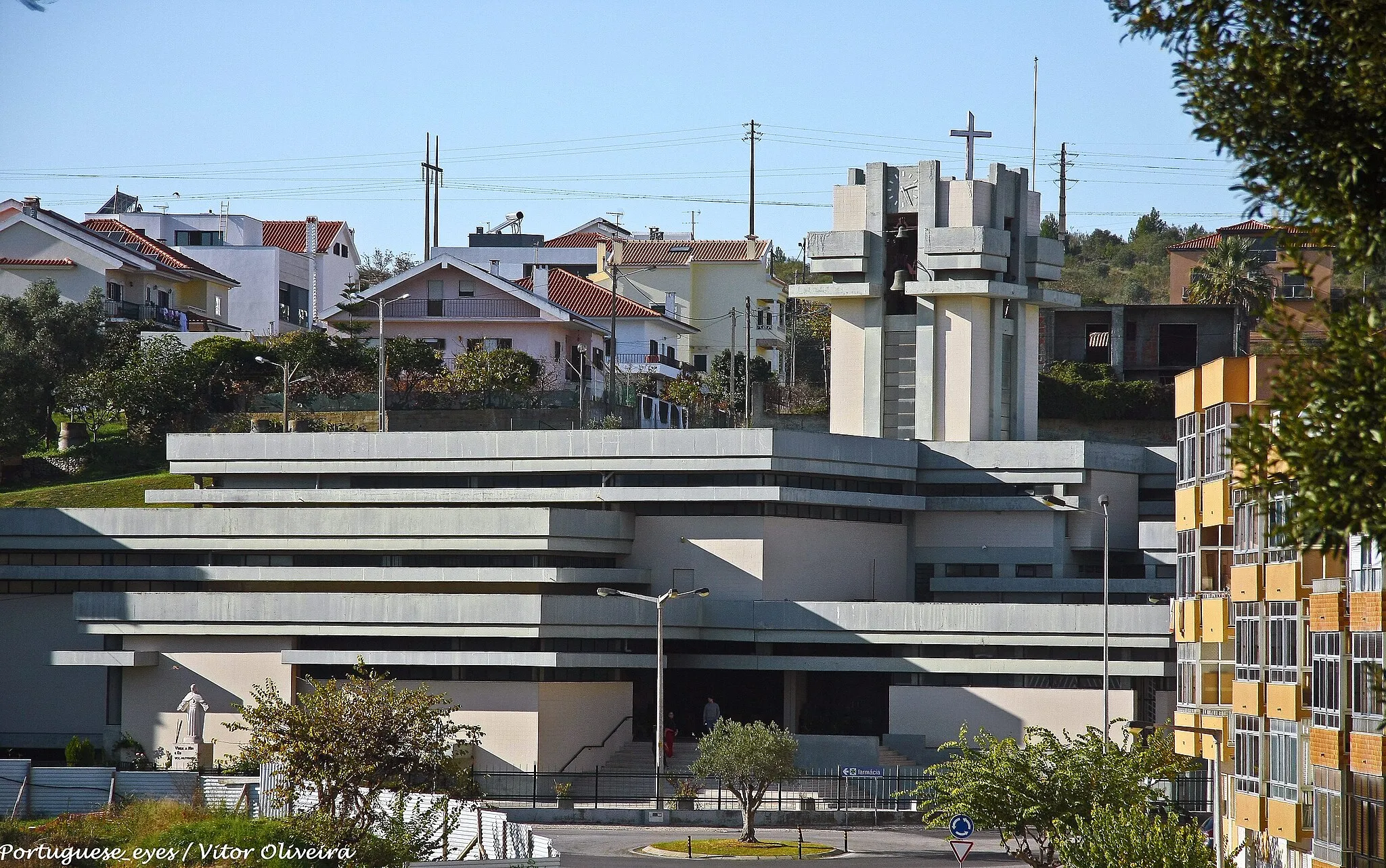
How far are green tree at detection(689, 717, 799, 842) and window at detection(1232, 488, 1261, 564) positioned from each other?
17.5 m

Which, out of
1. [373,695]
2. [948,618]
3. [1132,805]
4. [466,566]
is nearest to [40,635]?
[466,566]

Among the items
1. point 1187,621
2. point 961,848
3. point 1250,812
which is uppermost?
point 1187,621

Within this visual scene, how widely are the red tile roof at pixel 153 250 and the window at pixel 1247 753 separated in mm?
75496

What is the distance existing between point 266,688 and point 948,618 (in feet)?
69.9

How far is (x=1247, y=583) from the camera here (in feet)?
107

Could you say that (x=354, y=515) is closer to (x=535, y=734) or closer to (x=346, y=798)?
(x=535, y=734)

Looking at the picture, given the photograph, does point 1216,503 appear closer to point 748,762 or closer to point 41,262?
point 748,762

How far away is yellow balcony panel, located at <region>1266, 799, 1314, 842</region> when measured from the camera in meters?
29.2

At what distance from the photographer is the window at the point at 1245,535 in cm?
3259

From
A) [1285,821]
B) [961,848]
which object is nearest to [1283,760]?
[1285,821]

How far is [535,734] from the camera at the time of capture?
2247 inches

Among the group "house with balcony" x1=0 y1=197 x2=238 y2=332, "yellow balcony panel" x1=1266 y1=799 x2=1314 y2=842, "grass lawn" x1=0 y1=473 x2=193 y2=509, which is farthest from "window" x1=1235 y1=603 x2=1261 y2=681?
"house with balcony" x1=0 y1=197 x2=238 y2=332

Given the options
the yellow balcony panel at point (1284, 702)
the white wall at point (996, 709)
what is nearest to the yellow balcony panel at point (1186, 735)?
the yellow balcony panel at point (1284, 702)

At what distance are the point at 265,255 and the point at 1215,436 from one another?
269 feet
